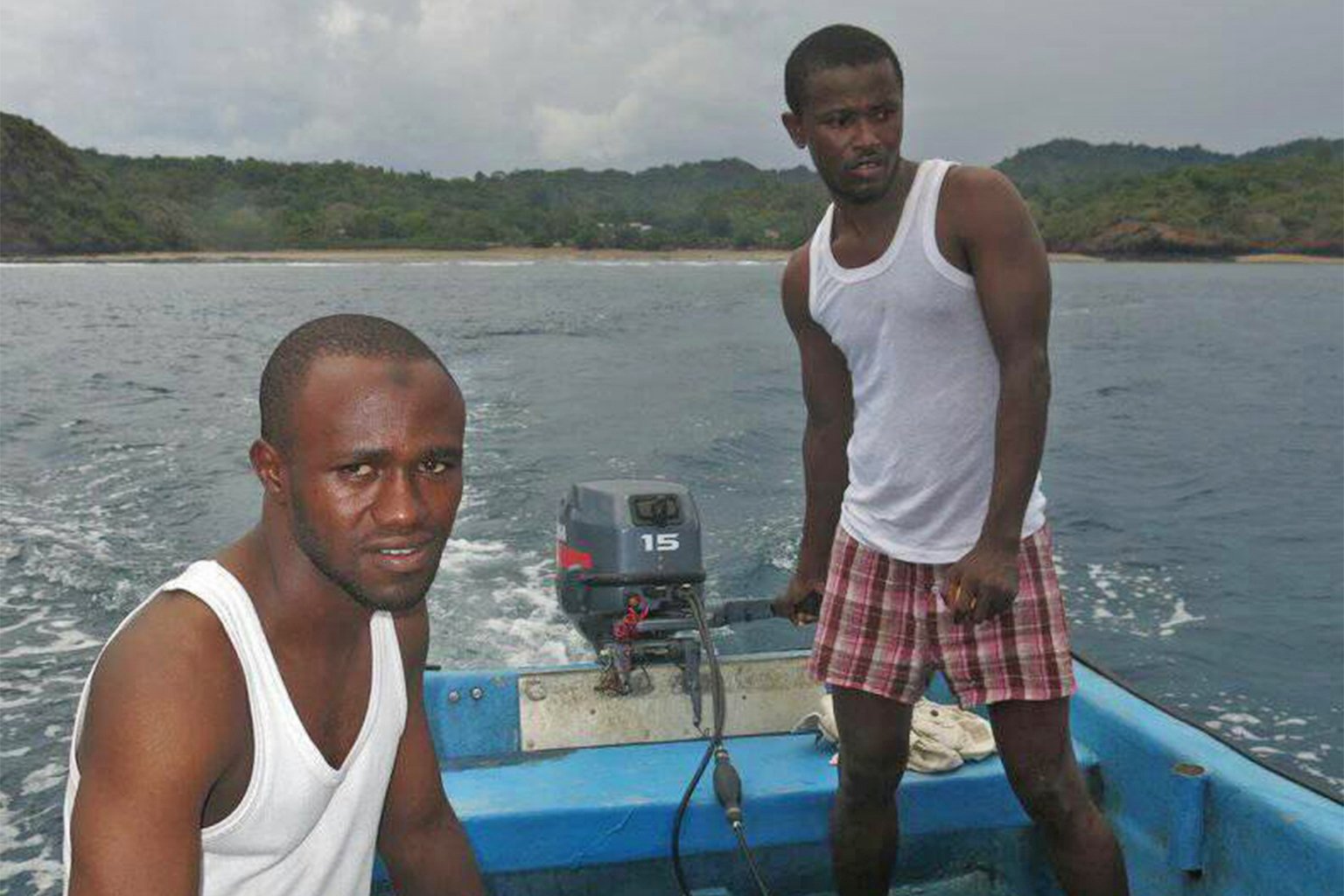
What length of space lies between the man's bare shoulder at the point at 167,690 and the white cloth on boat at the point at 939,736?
69.6 inches

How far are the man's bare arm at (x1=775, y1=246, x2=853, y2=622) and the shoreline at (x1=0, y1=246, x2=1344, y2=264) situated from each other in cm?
6849

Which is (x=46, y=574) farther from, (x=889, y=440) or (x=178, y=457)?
(x=889, y=440)

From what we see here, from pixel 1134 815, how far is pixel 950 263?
148 cm

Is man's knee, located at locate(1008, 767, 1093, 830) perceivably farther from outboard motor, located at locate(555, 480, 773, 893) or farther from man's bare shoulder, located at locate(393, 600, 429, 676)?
man's bare shoulder, located at locate(393, 600, 429, 676)

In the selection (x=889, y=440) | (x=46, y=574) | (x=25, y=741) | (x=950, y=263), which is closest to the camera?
(x=950, y=263)

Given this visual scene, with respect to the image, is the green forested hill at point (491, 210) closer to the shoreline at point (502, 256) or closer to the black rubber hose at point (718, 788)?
the shoreline at point (502, 256)

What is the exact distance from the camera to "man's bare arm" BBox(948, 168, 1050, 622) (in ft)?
7.22

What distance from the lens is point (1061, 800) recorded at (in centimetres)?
231

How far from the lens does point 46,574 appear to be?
7.21 m

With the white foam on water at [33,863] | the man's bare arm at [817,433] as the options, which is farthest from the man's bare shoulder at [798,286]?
the white foam on water at [33,863]

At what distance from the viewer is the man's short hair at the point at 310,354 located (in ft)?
4.94

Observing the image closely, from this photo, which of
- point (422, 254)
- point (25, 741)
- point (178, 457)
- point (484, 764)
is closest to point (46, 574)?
point (25, 741)

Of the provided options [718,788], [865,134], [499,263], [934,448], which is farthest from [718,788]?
[499,263]

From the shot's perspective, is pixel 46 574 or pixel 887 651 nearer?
Result: pixel 887 651
